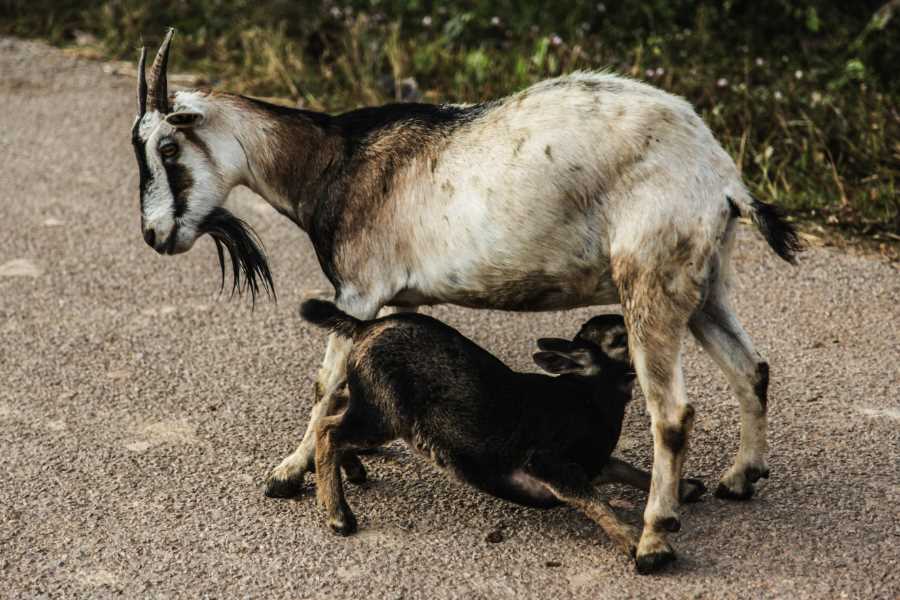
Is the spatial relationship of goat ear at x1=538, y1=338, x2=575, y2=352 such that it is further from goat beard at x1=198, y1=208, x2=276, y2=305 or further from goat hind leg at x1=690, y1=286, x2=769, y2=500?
goat beard at x1=198, y1=208, x2=276, y2=305

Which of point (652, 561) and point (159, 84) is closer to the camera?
point (652, 561)

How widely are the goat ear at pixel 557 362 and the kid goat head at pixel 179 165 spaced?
1.06 m

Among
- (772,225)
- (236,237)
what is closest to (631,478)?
(772,225)

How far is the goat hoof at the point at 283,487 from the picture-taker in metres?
4.28

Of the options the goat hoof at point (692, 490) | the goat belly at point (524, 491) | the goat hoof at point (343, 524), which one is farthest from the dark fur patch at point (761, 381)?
the goat hoof at point (343, 524)

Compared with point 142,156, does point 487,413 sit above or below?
below

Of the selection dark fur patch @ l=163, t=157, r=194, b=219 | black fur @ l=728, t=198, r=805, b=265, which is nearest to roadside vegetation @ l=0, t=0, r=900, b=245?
black fur @ l=728, t=198, r=805, b=265

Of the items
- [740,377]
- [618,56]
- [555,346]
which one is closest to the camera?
[555,346]

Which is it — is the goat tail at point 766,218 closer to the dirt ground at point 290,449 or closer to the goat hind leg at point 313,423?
the dirt ground at point 290,449

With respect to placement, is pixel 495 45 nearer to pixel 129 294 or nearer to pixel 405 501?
pixel 129 294

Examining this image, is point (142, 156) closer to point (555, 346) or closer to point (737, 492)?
point (555, 346)

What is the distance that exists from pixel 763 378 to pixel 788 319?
1.64 m

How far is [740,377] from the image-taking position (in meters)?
4.13

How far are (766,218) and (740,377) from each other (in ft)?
1.88
